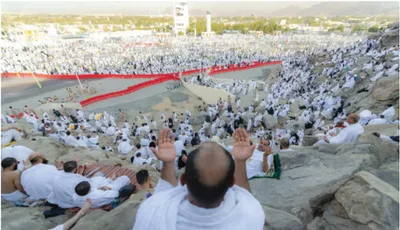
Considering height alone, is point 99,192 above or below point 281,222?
below

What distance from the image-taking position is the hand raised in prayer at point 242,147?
6.04 feet

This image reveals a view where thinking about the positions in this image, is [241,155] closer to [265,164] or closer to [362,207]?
[362,207]

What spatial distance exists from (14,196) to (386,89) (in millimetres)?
11817

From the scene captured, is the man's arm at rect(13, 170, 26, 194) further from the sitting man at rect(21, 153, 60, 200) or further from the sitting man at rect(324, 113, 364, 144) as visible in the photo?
the sitting man at rect(324, 113, 364, 144)

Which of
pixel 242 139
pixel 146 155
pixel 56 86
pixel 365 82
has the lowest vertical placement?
pixel 56 86

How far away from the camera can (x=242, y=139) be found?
1886 millimetres

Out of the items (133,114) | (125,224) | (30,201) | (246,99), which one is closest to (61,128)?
(133,114)

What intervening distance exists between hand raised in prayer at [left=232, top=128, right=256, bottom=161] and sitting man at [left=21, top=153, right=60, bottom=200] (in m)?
2.99

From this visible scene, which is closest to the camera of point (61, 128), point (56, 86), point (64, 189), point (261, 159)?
point (64, 189)

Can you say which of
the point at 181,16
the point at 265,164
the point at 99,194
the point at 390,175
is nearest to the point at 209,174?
the point at 99,194

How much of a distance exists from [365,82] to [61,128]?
1559 centimetres

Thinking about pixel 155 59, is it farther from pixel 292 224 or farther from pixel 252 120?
pixel 292 224

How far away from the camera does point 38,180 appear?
3422 mm

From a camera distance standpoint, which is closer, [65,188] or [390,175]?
[390,175]
